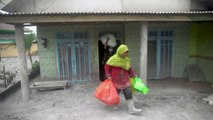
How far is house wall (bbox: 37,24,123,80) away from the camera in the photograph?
297 inches

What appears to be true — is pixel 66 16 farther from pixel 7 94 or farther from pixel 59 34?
pixel 7 94

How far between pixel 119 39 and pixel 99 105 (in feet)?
11.7

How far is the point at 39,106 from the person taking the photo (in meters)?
5.34

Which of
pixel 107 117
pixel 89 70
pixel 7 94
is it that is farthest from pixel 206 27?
pixel 7 94

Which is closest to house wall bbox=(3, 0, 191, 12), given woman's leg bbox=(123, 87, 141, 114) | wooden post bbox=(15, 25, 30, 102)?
wooden post bbox=(15, 25, 30, 102)

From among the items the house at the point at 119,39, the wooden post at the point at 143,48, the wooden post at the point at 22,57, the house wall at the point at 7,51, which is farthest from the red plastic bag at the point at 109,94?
the house wall at the point at 7,51

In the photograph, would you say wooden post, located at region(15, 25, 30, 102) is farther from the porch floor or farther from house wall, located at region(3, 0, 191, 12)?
house wall, located at region(3, 0, 191, 12)

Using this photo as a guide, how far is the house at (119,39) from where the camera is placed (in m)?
7.14

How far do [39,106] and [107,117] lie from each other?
2.23 meters

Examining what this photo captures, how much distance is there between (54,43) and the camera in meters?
7.61

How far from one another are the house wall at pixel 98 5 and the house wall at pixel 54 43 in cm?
79

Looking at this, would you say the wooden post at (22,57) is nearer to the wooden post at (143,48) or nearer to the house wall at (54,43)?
the house wall at (54,43)

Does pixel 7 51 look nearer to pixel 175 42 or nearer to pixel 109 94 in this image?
pixel 175 42

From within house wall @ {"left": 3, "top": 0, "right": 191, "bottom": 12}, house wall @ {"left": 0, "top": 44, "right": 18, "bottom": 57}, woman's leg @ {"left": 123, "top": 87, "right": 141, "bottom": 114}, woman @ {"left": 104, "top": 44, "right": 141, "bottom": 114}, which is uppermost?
house wall @ {"left": 3, "top": 0, "right": 191, "bottom": 12}
